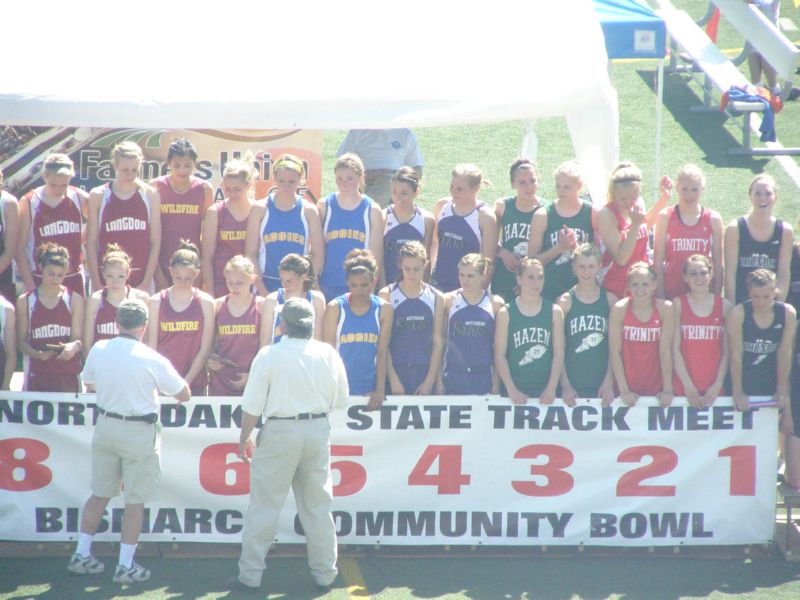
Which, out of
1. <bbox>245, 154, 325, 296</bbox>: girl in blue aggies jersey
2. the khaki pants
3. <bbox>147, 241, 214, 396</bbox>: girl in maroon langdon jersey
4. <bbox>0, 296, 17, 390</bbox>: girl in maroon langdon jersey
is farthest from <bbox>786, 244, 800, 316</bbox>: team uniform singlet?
<bbox>0, 296, 17, 390</bbox>: girl in maroon langdon jersey

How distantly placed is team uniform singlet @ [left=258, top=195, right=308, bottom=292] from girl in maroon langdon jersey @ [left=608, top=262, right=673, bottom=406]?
212 cm

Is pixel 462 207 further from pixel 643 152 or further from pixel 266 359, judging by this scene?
pixel 643 152

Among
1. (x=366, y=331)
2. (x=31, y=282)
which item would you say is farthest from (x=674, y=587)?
(x=31, y=282)

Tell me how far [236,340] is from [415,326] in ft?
3.57

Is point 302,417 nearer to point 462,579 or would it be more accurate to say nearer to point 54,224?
point 462,579

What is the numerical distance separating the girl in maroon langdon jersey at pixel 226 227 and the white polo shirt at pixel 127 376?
1.58 metres

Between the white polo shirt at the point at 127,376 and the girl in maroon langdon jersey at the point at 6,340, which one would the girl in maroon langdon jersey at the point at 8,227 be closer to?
the girl in maroon langdon jersey at the point at 6,340

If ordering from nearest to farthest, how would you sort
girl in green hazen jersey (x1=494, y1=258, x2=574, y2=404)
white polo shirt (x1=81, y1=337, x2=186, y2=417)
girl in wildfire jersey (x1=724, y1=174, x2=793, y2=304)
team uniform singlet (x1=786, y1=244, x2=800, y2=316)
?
1. white polo shirt (x1=81, y1=337, x2=186, y2=417)
2. girl in green hazen jersey (x1=494, y1=258, x2=574, y2=404)
3. girl in wildfire jersey (x1=724, y1=174, x2=793, y2=304)
4. team uniform singlet (x1=786, y1=244, x2=800, y2=316)

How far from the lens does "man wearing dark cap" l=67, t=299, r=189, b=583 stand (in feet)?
21.2

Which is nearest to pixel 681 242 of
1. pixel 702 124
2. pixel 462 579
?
pixel 462 579

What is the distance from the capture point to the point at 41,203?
804 cm

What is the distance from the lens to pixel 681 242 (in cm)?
766

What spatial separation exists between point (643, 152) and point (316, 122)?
6.60 m

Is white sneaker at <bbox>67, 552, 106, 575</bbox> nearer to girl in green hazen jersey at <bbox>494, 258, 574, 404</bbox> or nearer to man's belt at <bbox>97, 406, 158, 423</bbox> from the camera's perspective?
man's belt at <bbox>97, 406, 158, 423</bbox>
